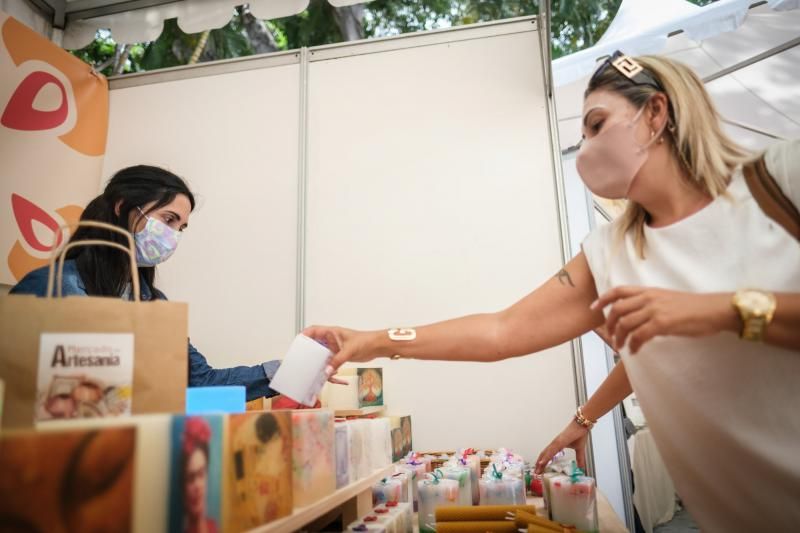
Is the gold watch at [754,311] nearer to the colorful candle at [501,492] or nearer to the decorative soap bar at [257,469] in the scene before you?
the decorative soap bar at [257,469]

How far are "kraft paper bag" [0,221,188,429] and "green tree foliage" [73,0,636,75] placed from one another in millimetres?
6784

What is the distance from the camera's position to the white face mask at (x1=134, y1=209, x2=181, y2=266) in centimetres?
181

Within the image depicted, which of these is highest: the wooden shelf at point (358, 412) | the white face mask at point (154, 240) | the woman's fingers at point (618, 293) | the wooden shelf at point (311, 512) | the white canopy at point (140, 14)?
the white canopy at point (140, 14)

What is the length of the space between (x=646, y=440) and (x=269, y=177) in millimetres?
3741

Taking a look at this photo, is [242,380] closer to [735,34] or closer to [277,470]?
[277,470]

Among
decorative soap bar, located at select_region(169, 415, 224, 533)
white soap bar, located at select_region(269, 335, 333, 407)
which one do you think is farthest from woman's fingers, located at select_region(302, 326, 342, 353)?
decorative soap bar, located at select_region(169, 415, 224, 533)

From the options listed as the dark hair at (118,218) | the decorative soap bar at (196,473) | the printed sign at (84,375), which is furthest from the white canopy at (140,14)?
the decorative soap bar at (196,473)

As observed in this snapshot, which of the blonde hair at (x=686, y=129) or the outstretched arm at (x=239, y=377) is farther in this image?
the outstretched arm at (x=239, y=377)

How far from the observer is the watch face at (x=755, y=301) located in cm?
89

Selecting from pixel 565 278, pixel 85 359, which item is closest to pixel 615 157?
pixel 565 278

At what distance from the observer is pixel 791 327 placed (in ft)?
2.97

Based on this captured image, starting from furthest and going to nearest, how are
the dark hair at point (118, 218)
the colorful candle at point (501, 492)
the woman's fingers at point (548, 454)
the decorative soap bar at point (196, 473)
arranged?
the woman's fingers at point (548, 454) → the dark hair at point (118, 218) → the colorful candle at point (501, 492) → the decorative soap bar at point (196, 473)

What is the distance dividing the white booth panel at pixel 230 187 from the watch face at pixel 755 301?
2.63m

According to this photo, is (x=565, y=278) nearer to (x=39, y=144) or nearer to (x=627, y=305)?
(x=627, y=305)
